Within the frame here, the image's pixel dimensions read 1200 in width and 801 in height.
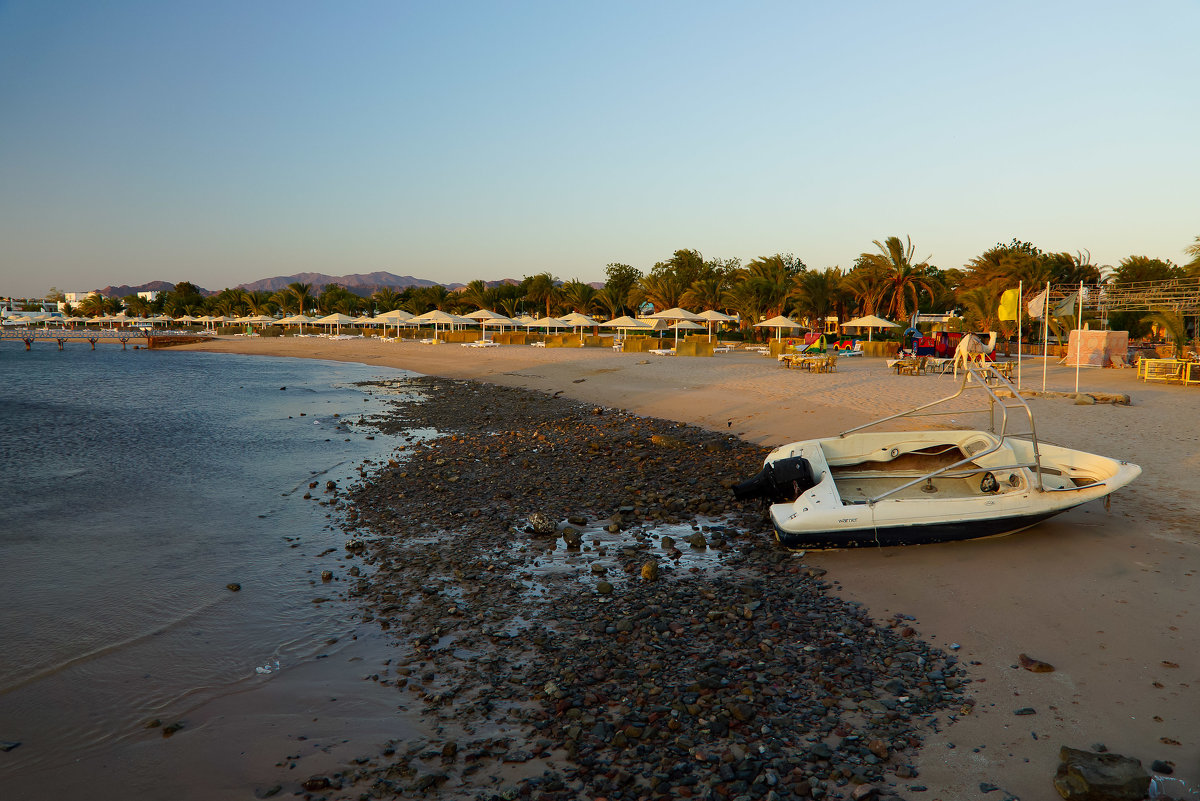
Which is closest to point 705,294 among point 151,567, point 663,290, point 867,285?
point 663,290

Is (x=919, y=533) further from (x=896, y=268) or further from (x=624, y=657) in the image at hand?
(x=896, y=268)

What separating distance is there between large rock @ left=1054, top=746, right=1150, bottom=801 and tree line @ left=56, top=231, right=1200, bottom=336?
94.4ft

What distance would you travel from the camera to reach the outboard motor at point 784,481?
27.2 ft

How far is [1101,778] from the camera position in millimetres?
3508

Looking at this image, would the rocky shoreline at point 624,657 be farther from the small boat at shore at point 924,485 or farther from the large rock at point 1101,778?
the large rock at point 1101,778

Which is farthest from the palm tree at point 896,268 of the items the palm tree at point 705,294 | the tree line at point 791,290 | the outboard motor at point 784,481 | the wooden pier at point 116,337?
the wooden pier at point 116,337

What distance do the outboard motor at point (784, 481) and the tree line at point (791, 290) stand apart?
25.5m

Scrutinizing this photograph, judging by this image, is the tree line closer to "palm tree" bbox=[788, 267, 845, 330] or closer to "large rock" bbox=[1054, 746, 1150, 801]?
"palm tree" bbox=[788, 267, 845, 330]

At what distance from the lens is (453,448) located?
14094mm

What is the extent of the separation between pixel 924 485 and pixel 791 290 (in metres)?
46.9

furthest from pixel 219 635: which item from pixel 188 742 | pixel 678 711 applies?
pixel 678 711

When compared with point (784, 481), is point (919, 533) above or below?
below

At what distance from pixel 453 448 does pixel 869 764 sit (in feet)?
36.7

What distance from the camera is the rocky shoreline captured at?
12.9 ft
